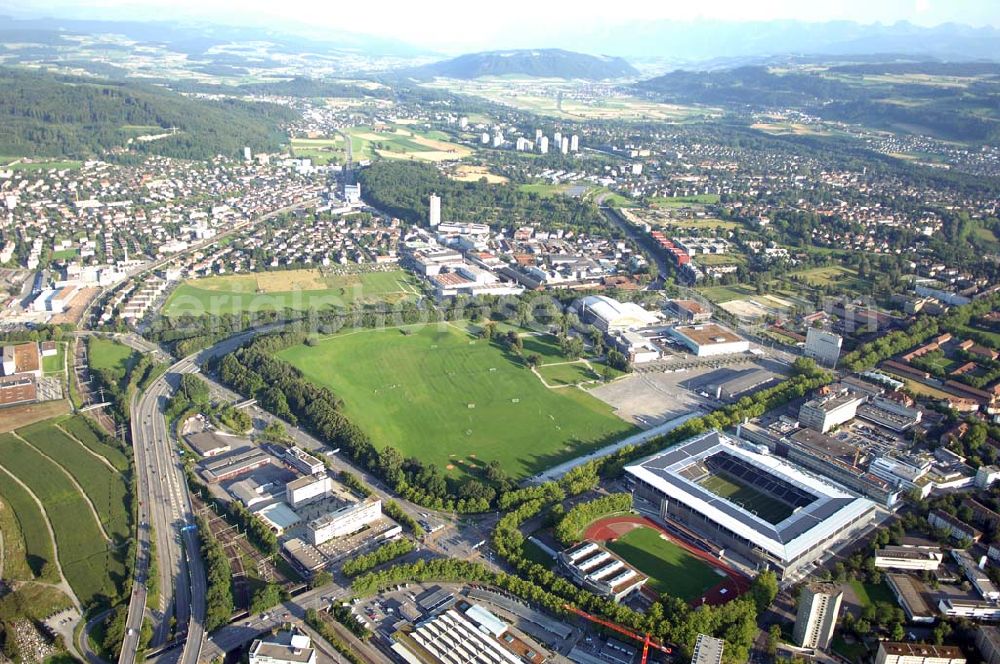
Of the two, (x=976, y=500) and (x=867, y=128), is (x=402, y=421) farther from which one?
(x=867, y=128)

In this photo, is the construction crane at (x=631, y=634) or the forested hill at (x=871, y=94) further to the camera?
the forested hill at (x=871, y=94)

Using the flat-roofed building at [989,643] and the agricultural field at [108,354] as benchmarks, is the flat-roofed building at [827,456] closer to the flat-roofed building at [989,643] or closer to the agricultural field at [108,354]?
the flat-roofed building at [989,643]

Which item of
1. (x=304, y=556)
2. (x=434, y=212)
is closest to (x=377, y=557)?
(x=304, y=556)

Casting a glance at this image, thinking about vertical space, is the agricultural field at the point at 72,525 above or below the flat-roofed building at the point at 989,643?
below

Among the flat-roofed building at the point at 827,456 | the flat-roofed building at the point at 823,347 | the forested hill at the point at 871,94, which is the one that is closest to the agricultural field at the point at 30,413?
the flat-roofed building at the point at 827,456

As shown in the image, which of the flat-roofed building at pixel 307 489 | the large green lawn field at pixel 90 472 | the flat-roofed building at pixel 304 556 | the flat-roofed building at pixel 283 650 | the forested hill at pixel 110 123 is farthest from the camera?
the forested hill at pixel 110 123

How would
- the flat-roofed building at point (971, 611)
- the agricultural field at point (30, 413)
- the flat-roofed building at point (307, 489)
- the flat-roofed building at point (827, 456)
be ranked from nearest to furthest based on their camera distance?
the flat-roofed building at point (971, 611) → the flat-roofed building at point (307, 489) → the flat-roofed building at point (827, 456) → the agricultural field at point (30, 413)

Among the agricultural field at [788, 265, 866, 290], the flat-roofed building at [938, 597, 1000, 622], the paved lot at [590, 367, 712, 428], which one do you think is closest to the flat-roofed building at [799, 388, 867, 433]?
the paved lot at [590, 367, 712, 428]
